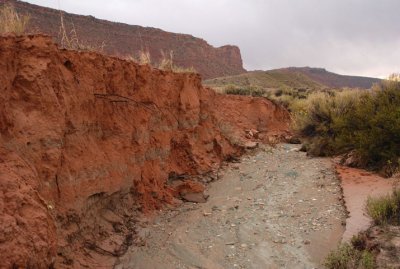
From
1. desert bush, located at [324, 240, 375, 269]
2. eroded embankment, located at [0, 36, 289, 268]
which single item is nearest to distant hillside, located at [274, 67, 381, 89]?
eroded embankment, located at [0, 36, 289, 268]

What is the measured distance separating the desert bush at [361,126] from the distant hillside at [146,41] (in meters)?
16.7

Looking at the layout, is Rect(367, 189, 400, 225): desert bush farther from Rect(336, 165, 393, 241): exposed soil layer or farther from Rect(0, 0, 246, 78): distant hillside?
Rect(0, 0, 246, 78): distant hillside

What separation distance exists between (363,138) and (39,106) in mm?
7019

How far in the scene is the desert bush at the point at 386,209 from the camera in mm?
5977

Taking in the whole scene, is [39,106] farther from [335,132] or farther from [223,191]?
[335,132]

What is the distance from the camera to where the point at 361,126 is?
407 inches

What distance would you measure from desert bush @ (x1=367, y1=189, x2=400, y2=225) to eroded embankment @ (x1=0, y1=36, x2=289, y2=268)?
3.55 m

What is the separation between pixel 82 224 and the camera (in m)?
5.77

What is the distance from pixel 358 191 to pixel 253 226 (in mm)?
2208

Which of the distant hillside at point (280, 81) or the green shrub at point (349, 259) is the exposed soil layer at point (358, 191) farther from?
the distant hillside at point (280, 81)

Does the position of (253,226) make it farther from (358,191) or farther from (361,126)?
(361,126)

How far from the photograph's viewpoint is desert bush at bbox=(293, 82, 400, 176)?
30.1 feet

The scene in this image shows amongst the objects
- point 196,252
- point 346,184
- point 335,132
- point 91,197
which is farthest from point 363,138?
point 91,197

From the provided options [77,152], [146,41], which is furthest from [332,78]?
[77,152]
